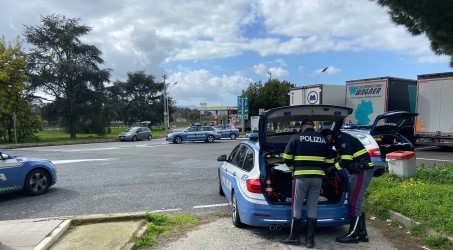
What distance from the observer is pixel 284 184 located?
20.7 feet

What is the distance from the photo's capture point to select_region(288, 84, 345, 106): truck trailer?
71.2 ft

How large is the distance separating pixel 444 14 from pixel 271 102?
47.1m

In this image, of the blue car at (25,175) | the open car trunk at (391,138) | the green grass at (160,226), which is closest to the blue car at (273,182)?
the green grass at (160,226)

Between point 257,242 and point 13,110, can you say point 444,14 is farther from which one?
point 13,110

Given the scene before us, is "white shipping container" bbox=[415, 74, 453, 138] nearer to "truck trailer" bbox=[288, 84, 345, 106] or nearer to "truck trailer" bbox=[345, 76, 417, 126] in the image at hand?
"truck trailer" bbox=[345, 76, 417, 126]

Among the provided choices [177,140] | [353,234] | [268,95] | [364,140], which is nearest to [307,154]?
[353,234]

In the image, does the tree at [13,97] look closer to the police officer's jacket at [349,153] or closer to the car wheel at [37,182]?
the car wheel at [37,182]

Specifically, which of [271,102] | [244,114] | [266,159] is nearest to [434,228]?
[266,159]

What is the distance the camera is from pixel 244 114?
155 ft

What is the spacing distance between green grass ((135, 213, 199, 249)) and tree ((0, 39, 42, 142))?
29106mm

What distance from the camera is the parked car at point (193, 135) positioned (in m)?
31.5

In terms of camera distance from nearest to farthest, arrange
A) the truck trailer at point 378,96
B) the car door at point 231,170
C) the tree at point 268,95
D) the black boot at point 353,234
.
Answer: the black boot at point 353,234
the car door at point 231,170
the truck trailer at point 378,96
the tree at point 268,95

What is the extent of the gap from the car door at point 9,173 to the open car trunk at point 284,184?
19.6 ft

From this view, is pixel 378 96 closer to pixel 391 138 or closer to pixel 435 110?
pixel 435 110
